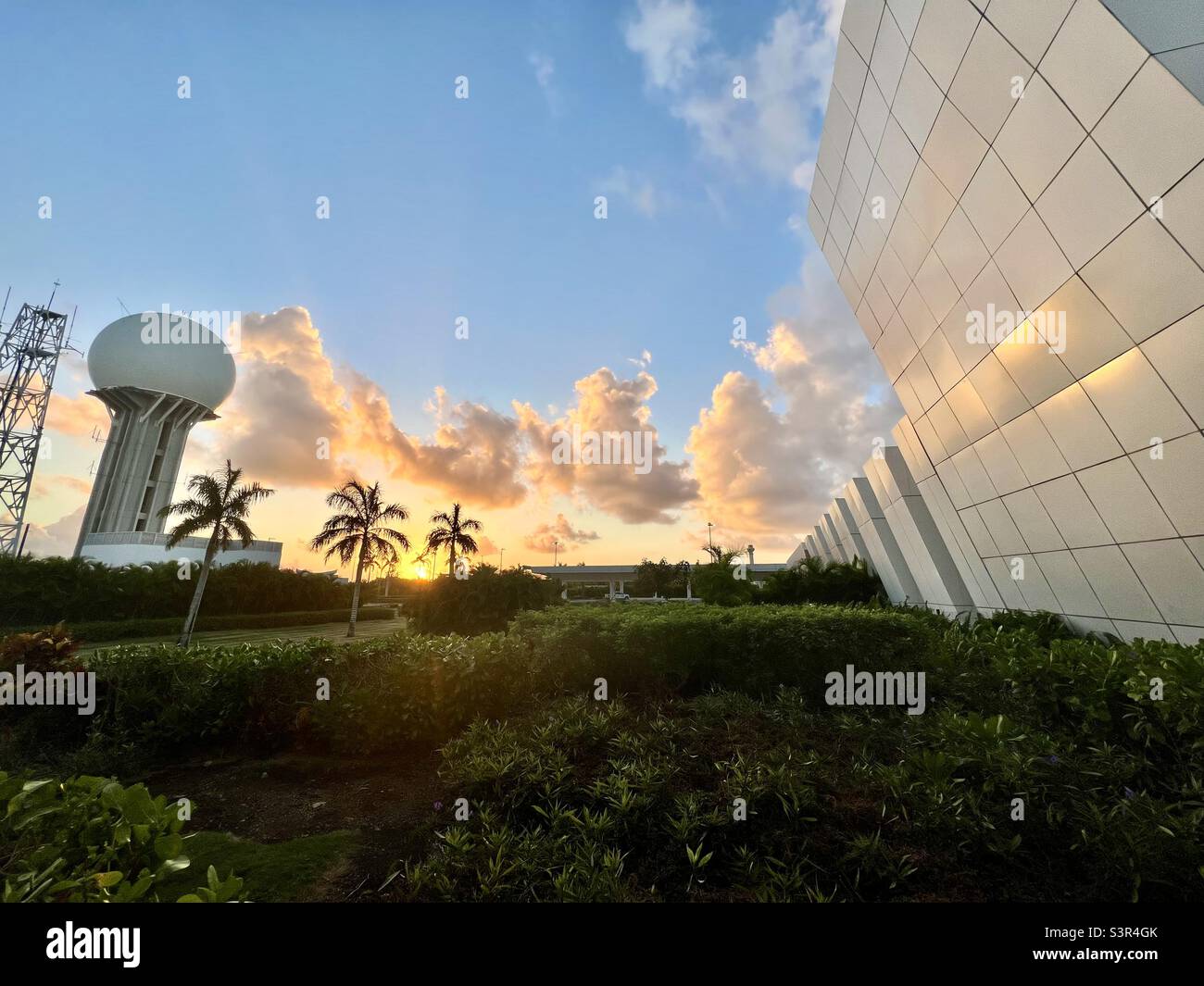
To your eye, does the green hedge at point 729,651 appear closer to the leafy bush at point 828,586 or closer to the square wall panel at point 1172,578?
the square wall panel at point 1172,578

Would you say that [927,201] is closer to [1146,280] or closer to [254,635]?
[1146,280]

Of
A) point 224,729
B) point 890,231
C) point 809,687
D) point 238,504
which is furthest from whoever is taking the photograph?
point 238,504

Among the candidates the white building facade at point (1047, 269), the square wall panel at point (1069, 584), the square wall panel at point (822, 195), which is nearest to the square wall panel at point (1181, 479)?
the white building facade at point (1047, 269)

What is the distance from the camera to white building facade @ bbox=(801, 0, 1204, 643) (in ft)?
19.7

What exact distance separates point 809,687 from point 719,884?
16.7ft

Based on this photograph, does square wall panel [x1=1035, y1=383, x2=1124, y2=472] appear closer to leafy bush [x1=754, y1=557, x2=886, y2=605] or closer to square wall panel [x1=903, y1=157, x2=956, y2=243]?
square wall panel [x1=903, y1=157, x2=956, y2=243]

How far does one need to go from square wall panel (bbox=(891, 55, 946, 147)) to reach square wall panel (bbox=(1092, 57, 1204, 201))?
3.86m

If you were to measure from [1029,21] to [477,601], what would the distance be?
2346 cm

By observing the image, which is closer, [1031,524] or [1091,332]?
[1091,332]

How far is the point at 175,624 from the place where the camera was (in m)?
29.9

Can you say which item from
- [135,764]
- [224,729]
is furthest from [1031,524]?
[135,764]

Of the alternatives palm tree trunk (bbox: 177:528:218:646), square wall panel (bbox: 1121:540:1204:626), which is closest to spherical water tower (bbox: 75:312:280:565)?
palm tree trunk (bbox: 177:528:218:646)

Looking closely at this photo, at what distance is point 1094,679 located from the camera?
20.8ft
